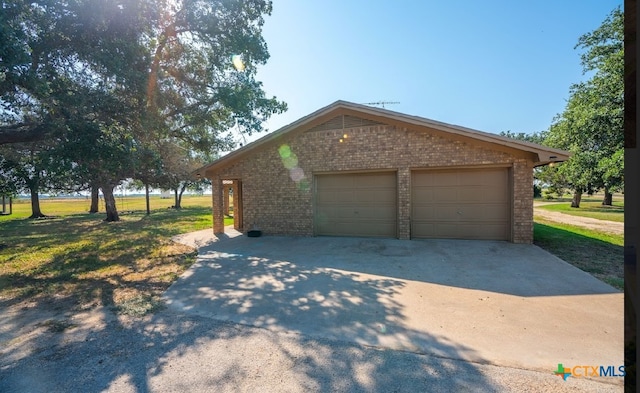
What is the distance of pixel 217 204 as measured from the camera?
12.2 metres

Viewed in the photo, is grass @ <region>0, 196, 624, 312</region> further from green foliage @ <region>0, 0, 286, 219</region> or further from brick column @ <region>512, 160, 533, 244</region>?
green foliage @ <region>0, 0, 286, 219</region>

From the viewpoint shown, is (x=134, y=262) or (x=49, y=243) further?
(x=49, y=243)

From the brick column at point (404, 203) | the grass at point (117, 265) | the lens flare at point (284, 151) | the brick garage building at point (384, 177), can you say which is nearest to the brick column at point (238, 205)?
the brick garage building at point (384, 177)

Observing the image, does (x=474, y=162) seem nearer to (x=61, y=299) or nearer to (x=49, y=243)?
(x=61, y=299)

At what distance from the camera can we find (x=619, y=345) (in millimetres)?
3070

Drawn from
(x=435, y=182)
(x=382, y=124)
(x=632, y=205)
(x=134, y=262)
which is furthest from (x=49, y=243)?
(x=632, y=205)

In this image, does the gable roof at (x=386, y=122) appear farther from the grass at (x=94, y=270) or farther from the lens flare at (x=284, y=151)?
the grass at (x=94, y=270)

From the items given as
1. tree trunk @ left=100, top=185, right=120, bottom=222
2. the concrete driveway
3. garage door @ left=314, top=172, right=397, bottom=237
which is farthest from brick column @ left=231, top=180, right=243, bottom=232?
tree trunk @ left=100, top=185, right=120, bottom=222

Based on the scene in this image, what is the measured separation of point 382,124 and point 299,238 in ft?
16.6

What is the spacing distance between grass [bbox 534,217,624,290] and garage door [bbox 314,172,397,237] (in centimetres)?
467

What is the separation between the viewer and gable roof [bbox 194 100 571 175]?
311 inches

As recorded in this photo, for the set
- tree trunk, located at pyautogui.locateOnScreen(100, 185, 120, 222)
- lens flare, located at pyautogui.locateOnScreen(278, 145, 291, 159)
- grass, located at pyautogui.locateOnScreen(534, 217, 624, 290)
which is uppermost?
lens flare, located at pyautogui.locateOnScreen(278, 145, 291, 159)

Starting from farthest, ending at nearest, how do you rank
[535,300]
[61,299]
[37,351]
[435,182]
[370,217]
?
[370,217]
[435,182]
[61,299]
[535,300]
[37,351]

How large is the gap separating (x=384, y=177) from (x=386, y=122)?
1887 mm
